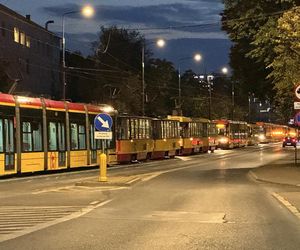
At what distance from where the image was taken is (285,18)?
76.0ft

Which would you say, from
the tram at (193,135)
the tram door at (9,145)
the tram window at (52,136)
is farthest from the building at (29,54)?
the tram door at (9,145)

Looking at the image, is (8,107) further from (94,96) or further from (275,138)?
(275,138)

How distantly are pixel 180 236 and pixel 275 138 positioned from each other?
103 m

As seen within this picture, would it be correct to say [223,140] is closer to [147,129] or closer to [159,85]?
[159,85]

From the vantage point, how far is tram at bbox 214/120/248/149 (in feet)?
228

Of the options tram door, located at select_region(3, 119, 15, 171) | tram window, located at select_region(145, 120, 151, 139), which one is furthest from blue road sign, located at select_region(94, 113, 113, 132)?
tram window, located at select_region(145, 120, 151, 139)

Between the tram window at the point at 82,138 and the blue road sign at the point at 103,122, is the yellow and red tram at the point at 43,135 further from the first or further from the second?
the blue road sign at the point at 103,122

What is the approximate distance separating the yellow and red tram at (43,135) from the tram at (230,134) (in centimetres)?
3796

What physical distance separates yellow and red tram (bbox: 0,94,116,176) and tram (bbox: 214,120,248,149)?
125ft

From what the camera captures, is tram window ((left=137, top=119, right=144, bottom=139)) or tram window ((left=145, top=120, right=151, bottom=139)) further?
tram window ((left=145, top=120, right=151, bottom=139))

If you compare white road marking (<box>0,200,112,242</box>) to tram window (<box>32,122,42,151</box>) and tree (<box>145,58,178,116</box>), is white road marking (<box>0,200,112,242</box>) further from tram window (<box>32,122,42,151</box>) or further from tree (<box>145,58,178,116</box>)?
tree (<box>145,58,178,116</box>)

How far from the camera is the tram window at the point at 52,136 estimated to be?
27634 millimetres

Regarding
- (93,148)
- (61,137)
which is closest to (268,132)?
(93,148)

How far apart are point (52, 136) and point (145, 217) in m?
15.6
